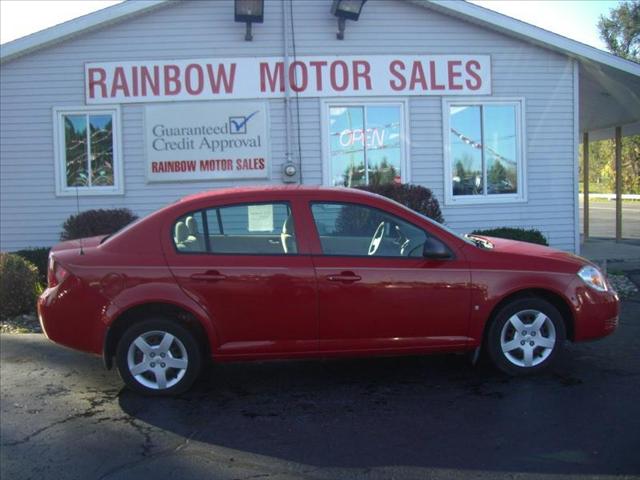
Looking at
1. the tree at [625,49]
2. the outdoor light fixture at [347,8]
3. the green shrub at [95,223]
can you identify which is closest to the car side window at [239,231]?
the green shrub at [95,223]

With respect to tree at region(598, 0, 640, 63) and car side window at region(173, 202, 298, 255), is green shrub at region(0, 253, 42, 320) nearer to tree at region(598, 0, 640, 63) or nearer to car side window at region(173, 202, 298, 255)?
car side window at region(173, 202, 298, 255)

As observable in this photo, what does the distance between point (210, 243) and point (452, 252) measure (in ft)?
6.25

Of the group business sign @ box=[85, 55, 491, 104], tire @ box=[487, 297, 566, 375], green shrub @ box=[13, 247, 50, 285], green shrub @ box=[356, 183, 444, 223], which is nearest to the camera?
tire @ box=[487, 297, 566, 375]

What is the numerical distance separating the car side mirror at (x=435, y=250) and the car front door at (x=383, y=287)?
0.05 ft

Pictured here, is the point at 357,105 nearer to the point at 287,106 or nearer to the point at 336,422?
the point at 287,106

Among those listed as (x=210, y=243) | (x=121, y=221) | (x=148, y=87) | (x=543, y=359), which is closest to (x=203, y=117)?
(x=148, y=87)

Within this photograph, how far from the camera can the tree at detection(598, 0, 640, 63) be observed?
44812 mm

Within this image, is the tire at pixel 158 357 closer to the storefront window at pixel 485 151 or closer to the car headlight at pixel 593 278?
the car headlight at pixel 593 278

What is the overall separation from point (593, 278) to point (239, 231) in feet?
9.61

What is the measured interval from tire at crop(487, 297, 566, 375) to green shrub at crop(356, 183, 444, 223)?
4.95 m

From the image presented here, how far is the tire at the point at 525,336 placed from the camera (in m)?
5.38

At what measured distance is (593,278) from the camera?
5.52 meters

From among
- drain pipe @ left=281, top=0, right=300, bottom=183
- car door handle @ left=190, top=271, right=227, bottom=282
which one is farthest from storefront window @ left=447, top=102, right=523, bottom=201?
car door handle @ left=190, top=271, right=227, bottom=282

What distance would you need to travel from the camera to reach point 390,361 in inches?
240
